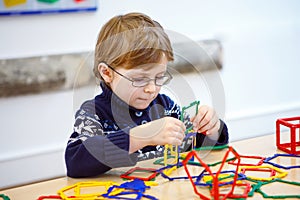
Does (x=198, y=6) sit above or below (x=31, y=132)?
above

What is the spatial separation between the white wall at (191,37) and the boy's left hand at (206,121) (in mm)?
1272

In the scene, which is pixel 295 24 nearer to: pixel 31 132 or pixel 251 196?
pixel 31 132

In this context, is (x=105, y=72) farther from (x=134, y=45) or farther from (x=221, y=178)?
(x=221, y=178)

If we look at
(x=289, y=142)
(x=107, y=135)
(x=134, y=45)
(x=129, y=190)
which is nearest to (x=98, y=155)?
(x=107, y=135)

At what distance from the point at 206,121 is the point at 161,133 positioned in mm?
244

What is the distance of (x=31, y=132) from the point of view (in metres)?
2.49

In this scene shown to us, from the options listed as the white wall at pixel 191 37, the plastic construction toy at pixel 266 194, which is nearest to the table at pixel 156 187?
the plastic construction toy at pixel 266 194

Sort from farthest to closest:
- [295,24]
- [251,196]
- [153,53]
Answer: [295,24] → [153,53] → [251,196]

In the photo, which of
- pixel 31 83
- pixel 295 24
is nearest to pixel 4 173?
pixel 31 83

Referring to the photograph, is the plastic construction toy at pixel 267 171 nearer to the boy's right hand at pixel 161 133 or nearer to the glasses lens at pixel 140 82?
the boy's right hand at pixel 161 133

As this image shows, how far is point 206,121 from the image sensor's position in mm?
1366

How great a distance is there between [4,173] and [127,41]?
142cm

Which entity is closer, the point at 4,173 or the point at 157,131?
the point at 157,131

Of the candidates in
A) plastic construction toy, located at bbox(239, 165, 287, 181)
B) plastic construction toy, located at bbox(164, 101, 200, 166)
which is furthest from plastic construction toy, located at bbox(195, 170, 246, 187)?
plastic construction toy, located at bbox(164, 101, 200, 166)
